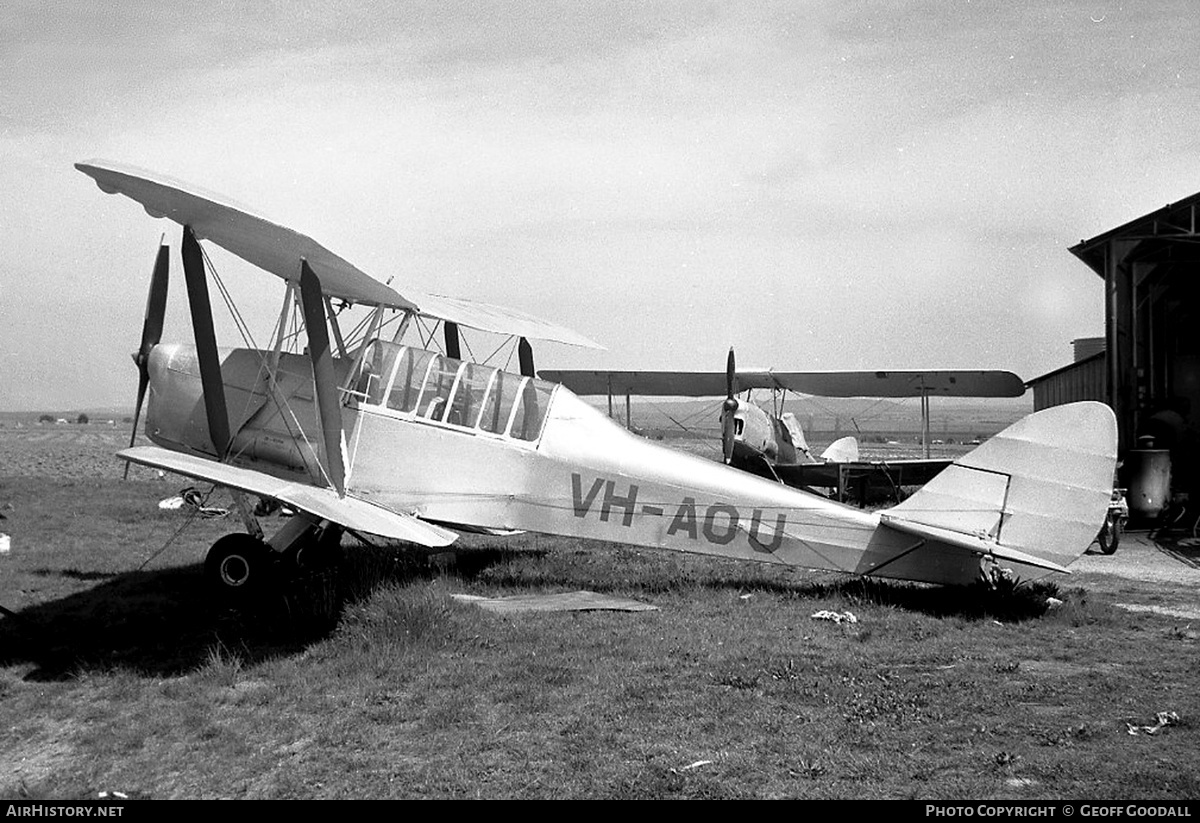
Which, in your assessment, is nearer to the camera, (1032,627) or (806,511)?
(1032,627)

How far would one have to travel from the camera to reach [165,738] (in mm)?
5273

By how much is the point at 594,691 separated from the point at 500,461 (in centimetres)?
338

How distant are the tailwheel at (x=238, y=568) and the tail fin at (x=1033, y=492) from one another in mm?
5182

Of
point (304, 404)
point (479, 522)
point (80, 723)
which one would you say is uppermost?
point (304, 404)

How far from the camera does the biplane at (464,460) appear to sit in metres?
7.64

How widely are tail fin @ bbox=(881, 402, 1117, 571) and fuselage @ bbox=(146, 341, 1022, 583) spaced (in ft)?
1.66

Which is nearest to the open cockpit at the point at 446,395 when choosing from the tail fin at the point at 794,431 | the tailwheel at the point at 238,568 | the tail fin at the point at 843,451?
the tailwheel at the point at 238,568

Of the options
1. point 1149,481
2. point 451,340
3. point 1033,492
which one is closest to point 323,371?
point 451,340

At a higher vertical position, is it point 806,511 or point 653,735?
point 806,511

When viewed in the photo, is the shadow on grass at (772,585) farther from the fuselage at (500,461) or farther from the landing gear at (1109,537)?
the landing gear at (1109,537)

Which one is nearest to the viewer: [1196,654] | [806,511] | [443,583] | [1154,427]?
[1196,654]

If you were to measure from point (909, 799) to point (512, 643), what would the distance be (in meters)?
3.23

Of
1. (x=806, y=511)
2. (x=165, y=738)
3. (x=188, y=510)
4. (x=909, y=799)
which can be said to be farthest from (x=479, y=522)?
(x=188, y=510)

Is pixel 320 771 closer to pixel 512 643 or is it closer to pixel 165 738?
pixel 165 738
